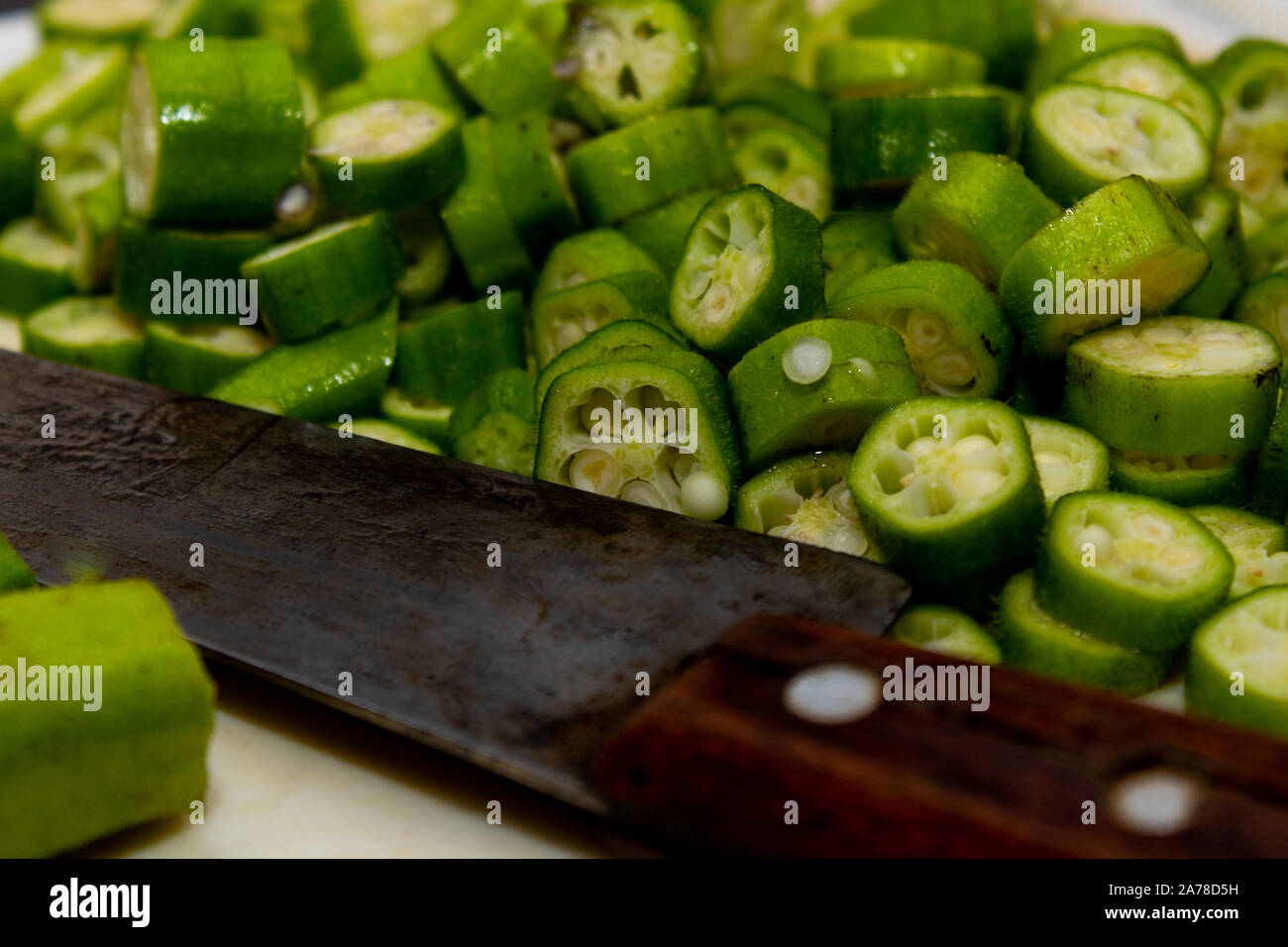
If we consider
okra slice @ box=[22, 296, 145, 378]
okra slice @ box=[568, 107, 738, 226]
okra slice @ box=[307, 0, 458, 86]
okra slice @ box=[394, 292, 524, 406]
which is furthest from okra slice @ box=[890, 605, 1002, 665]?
okra slice @ box=[307, 0, 458, 86]

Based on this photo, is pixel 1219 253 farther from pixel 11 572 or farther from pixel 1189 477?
pixel 11 572

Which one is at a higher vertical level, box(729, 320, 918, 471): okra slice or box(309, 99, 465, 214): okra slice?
box(309, 99, 465, 214): okra slice

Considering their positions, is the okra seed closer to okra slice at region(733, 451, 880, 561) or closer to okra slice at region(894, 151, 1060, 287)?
okra slice at region(733, 451, 880, 561)

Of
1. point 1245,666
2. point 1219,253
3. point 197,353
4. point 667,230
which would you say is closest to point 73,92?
point 197,353

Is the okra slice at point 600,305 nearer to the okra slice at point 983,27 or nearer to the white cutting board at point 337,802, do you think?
the white cutting board at point 337,802

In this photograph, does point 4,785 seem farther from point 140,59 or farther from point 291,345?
point 140,59
